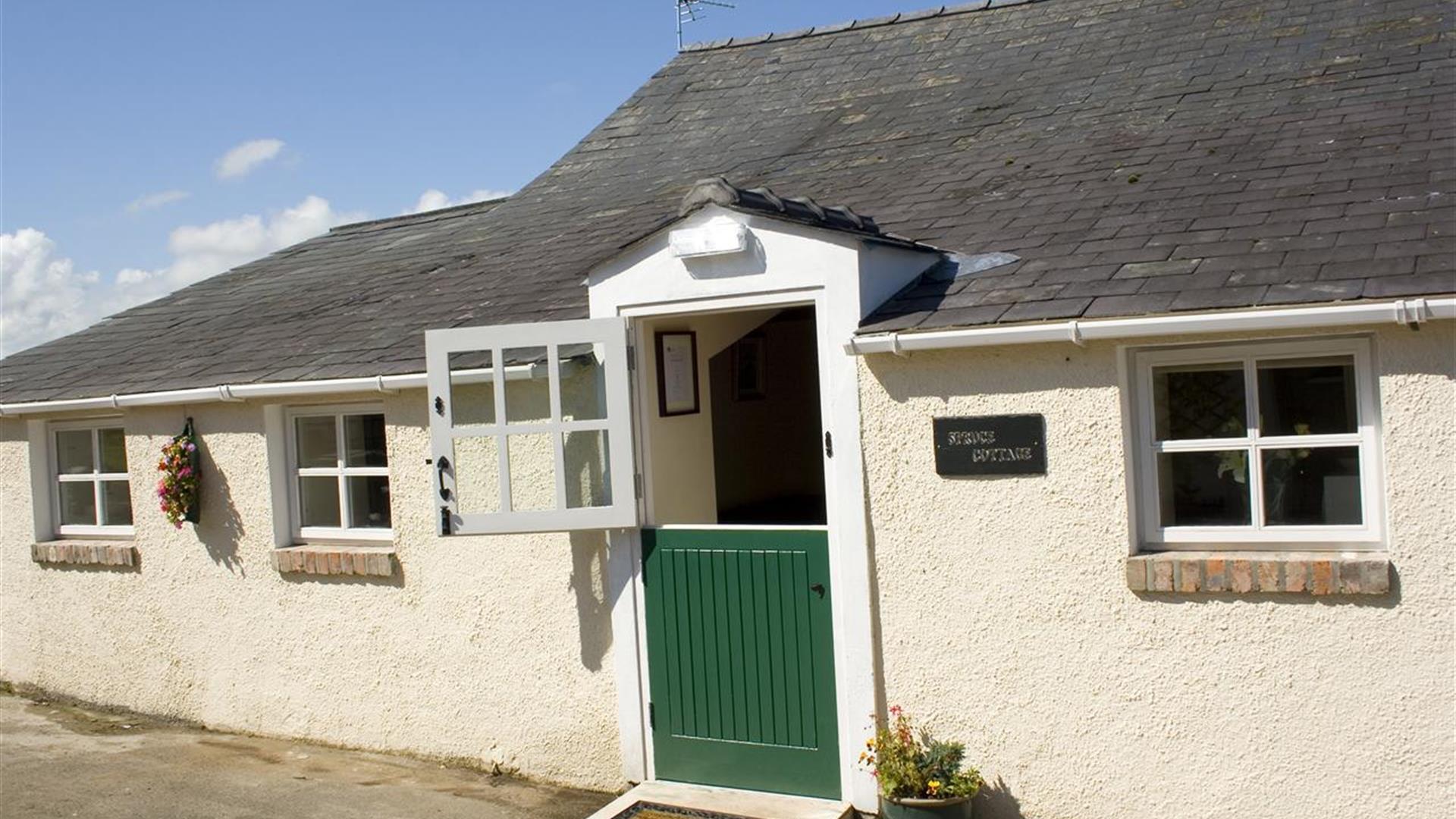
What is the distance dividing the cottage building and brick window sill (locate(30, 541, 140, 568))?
0.04m

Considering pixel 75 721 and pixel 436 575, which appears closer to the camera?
pixel 436 575

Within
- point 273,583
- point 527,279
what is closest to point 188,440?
point 273,583

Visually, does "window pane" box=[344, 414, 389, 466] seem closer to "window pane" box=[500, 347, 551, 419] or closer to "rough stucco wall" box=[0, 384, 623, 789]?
"rough stucco wall" box=[0, 384, 623, 789]

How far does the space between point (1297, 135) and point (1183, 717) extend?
3529mm

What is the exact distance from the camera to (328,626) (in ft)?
27.9

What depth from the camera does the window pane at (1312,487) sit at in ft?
18.8

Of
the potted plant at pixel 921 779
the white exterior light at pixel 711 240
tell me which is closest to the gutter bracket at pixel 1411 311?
the potted plant at pixel 921 779

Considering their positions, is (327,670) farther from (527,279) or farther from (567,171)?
(567,171)

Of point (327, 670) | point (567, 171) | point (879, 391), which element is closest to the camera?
point (879, 391)

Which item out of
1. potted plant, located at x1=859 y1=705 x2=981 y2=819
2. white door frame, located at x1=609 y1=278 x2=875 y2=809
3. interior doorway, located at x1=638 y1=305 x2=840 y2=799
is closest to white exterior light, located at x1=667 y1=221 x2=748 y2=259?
white door frame, located at x1=609 y1=278 x2=875 y2=809

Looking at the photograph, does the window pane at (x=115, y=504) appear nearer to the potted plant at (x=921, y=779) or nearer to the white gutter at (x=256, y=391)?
the white gutter at (x=256, y=391)

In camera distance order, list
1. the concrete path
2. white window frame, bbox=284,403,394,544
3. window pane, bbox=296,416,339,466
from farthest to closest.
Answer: window pane, bbox=296,416,339,466 → white window frame, bbox=284,403,394,544 → the concrete path

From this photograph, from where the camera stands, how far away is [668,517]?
7430 millimetres

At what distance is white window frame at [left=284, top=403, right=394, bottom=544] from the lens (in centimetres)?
841
